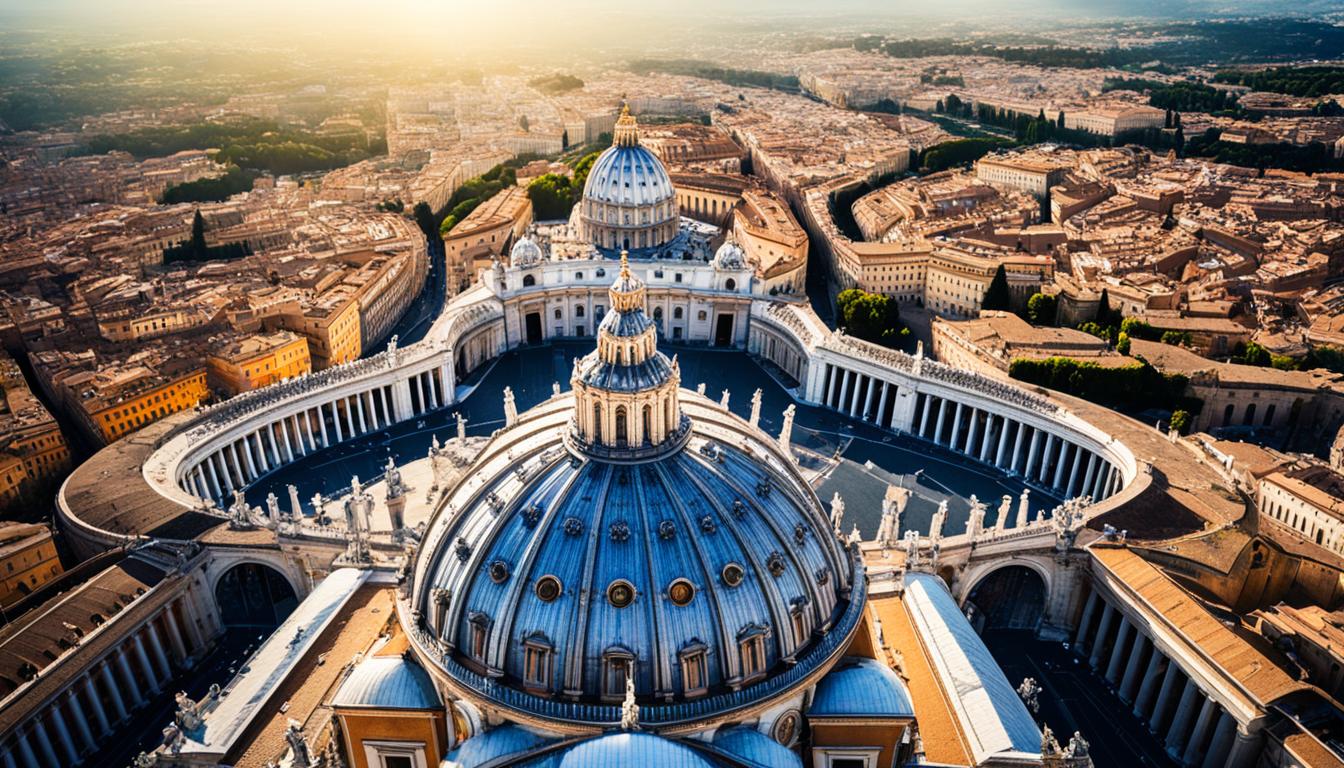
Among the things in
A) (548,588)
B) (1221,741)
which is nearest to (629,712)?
(548,588)

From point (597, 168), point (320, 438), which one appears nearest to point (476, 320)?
point (320, 438)

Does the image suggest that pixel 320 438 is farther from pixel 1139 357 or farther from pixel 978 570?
pixel 1139 357

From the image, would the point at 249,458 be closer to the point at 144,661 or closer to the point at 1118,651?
the point at 144,661

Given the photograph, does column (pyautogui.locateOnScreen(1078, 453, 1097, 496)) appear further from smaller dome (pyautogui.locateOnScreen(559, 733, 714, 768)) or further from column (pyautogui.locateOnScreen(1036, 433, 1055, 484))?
smaller dome (pyautogui.locateOnScreen(559, 733, 714, 768))

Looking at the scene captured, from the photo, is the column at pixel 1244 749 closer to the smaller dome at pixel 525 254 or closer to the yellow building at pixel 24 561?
the yellow building at pixel 24 561

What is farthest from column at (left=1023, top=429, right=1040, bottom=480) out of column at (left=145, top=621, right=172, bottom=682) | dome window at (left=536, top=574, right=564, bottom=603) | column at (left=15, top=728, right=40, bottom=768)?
column at (left=15, top=728, right=40, bottom=768)

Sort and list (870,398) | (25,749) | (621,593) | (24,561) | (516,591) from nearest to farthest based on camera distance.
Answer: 1. (621,593)
2. (516,591)
3. (25,749)
4. (24,561)
5. (870,398)
